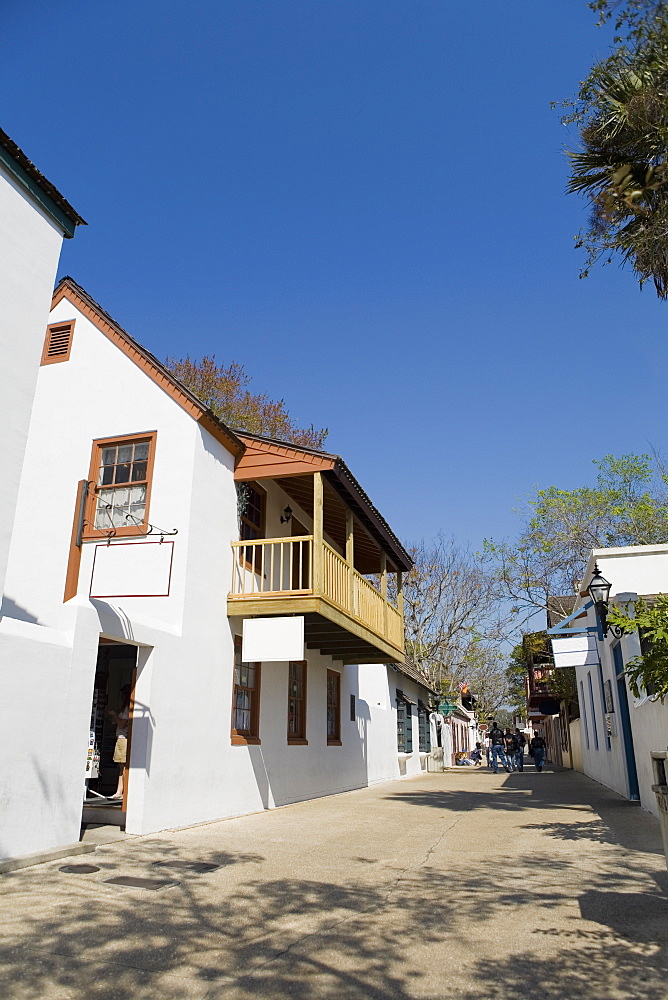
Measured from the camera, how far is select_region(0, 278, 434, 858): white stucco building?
800 centimetres

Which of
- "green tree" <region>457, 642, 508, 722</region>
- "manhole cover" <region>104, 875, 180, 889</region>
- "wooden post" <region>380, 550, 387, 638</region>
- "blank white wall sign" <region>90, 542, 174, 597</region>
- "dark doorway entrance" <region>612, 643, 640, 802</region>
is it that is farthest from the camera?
"green tree" <region>457, 642, 508, 722</region>

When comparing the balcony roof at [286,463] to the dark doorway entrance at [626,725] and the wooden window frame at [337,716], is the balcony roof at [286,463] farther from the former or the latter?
the dark doorway entrance at [626,725]

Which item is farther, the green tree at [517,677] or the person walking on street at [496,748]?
the green tree at [517,677]

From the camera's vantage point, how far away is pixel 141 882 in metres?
6.08

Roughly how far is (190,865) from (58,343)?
9496 mm

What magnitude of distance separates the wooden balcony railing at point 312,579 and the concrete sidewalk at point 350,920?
402 cm

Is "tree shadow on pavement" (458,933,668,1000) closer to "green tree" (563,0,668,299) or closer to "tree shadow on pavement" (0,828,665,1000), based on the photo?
"tree shadow on pavement" (0,828,665,1000)

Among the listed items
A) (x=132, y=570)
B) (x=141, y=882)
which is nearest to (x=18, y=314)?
(x=132, y=570)

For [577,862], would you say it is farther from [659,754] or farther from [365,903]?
[365,903]

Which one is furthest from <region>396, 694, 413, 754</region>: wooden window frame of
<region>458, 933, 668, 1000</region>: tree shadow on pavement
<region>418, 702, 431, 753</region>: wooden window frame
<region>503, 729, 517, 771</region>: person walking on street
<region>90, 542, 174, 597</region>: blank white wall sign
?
<region>458, 933, 668, 1000</region>: tree shadow on pavement

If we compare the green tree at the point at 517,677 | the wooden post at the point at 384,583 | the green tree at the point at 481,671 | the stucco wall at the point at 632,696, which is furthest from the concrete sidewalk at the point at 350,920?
the green tree at the point at 517,677

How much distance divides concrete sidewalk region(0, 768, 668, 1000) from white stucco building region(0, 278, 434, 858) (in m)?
1.33

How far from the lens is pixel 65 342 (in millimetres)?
12898

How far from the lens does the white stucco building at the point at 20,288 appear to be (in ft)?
23.9
